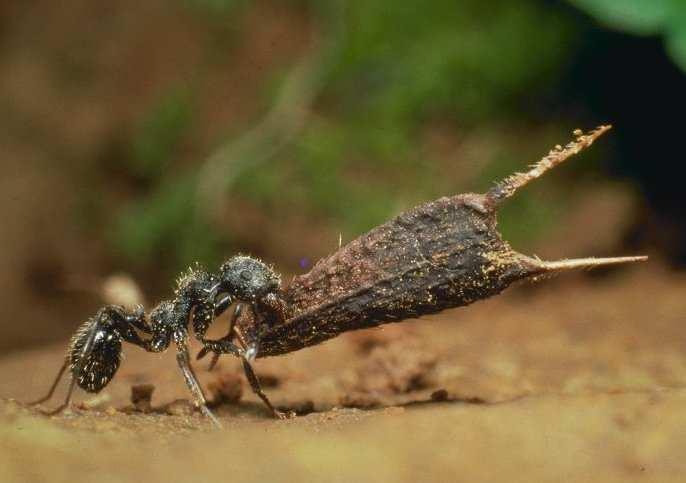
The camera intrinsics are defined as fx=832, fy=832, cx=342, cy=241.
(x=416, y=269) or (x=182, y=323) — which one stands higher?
(x=182, y=323)

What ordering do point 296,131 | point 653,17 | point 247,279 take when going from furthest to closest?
point 296,131 → point 653,17 → point 247,279

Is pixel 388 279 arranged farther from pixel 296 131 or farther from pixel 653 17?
pixel 296 131

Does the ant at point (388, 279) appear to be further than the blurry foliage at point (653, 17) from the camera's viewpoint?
No

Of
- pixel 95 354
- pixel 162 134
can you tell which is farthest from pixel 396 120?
pixel 95 354

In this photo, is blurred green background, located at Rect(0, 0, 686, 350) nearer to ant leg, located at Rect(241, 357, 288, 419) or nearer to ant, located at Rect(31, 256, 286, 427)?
ant, located at Rect(31, 256, 286, 427)

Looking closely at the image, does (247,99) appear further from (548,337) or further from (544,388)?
(544,388)

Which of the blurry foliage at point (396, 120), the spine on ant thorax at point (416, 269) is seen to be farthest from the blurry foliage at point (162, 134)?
the spine on ant thorax at point (416, 269)

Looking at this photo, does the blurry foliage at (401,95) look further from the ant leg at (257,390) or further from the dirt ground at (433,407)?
the ant leg at (257,390)
